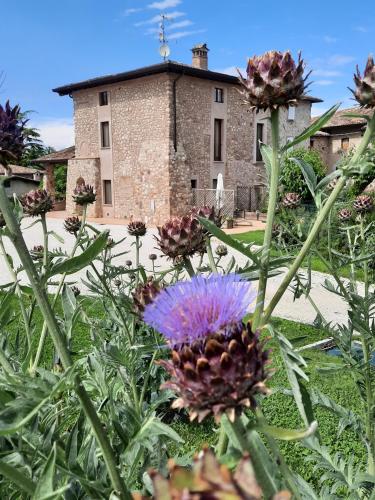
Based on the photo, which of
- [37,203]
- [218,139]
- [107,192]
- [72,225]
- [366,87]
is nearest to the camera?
[366,87]

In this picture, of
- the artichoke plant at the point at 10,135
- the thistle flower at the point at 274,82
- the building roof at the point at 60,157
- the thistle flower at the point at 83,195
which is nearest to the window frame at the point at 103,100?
the building roof at the point at 60,157

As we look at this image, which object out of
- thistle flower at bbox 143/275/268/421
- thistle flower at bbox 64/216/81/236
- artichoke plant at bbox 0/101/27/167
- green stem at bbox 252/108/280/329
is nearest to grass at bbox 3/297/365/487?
thistle flower at bbox 64/216/81/236

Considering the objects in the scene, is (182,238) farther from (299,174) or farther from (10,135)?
(299,174)

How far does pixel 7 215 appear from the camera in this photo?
78 centimetres

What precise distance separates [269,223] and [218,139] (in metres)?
15.0

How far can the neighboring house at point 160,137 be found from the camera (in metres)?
14.2

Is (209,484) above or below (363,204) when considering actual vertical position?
below

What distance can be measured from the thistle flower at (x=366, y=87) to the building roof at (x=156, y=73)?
12.5m

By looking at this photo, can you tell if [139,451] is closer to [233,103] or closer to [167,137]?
[167,137]

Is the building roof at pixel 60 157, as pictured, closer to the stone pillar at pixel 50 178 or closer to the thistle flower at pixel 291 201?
the stone pillar at pixel 50 178

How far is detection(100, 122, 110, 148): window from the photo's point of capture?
15938 mm

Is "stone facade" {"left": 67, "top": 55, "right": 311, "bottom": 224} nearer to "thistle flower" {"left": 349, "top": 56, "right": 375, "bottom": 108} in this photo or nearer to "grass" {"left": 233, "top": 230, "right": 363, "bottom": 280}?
"grass" {"left": 233, "top": 230, "right": 363, "bottom": 280}

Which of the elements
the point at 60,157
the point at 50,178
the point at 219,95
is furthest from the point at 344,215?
the point at 50,178

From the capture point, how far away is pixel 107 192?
16.2 m
